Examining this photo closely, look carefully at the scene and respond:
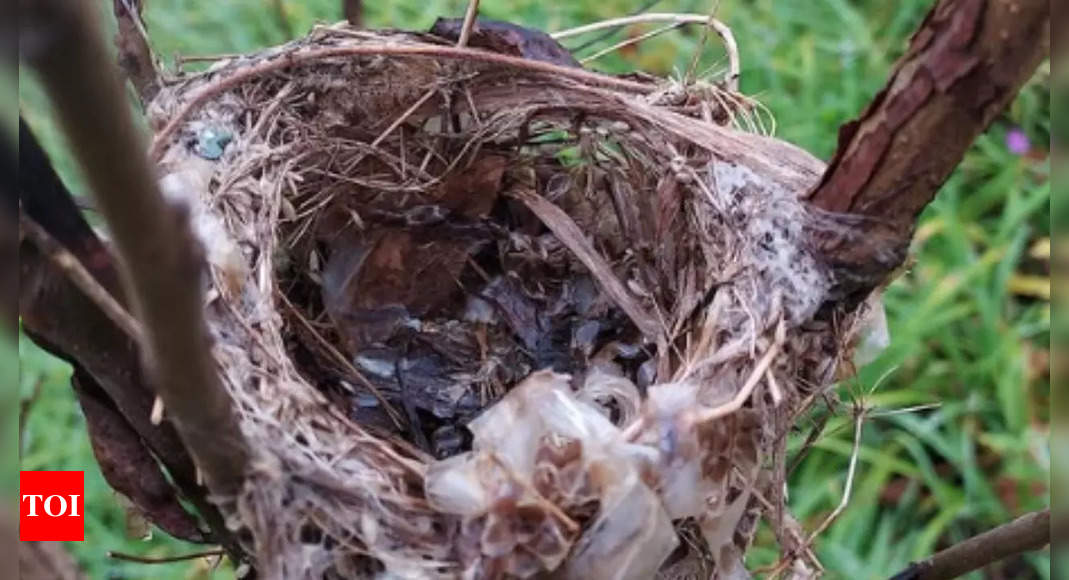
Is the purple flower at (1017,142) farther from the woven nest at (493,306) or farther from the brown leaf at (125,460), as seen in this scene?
the brown leaf at (125,460)

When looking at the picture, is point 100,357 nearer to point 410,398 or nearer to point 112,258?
point 112,258

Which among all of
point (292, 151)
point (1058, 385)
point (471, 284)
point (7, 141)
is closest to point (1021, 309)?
point (471, 284)

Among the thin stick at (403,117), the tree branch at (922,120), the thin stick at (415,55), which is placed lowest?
the tree branch at (922,120)

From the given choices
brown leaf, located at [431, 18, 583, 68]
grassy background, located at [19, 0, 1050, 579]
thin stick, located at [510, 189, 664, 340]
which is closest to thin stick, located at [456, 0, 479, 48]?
brown leaf, located at [431, 18, 583, 68]

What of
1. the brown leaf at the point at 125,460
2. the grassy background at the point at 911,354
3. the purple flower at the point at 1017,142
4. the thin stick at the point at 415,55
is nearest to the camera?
the brown leaf at the point at 125,460

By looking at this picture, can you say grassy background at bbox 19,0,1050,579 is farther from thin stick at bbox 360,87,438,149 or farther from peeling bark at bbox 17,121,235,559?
peeling bark at bbox 17,121,235,559

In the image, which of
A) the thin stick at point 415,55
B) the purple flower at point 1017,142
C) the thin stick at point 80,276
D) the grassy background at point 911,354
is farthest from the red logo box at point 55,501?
the purple flower at point 1017,142
